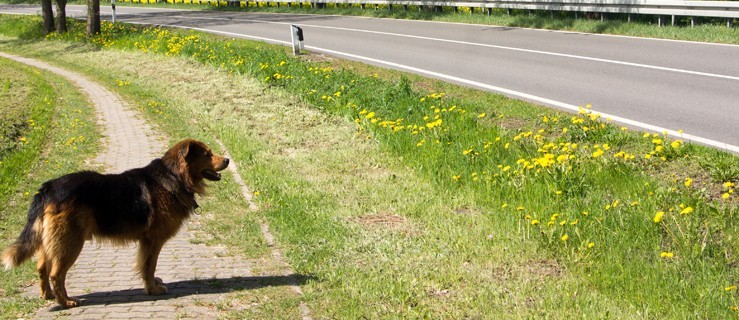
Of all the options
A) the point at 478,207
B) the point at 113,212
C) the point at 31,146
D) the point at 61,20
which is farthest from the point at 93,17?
the point at 113,212

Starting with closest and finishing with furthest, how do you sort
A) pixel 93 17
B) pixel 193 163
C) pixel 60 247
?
pixel 60 247 < pixel 193 163 < pixel 93 17

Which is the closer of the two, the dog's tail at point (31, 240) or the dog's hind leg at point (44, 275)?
the dog's tail at point (31, 240)

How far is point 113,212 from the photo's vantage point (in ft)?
22.0

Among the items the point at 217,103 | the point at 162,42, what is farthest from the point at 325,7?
the point at 217,103

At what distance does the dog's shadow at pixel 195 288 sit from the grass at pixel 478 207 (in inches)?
12.0

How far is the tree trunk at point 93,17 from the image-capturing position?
106 ft

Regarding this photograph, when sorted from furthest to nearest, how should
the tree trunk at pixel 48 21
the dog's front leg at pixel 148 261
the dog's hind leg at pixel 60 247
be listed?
the tree trunk at pixel 48 21
the dog's front leg at pixel 148 261
the dog's hind leg at pixel 60 247

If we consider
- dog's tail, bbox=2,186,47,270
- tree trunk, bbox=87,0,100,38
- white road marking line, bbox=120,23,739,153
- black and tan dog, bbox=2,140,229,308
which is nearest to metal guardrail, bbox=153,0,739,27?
white road marking line, bbox=120,23,739,153

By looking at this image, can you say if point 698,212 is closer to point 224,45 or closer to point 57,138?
point 57,138

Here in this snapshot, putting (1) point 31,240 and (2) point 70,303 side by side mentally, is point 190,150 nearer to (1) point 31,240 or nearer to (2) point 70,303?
(1) point 31,240

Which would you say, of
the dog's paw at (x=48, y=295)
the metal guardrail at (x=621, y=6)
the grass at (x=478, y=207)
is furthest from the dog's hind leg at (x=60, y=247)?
the metal guardrail at (x=621, y=6)

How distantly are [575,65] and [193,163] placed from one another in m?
12.1

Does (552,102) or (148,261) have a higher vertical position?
(552,102)

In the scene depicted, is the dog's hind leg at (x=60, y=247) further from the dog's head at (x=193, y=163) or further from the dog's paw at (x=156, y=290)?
the dog's head at (x=193, y=163)
